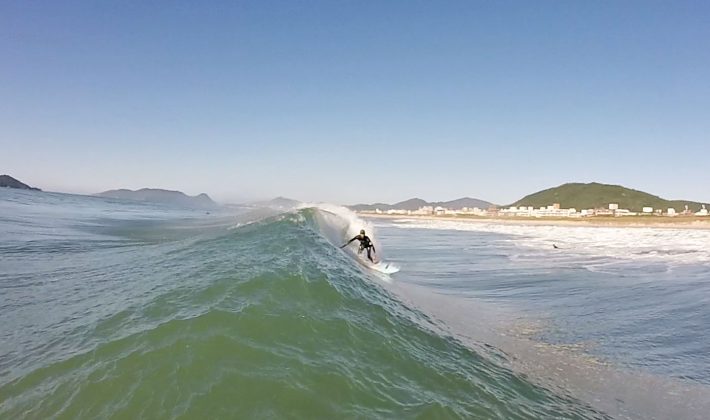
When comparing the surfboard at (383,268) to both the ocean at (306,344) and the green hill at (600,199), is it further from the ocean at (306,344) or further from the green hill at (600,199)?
the green hill at (600,199)

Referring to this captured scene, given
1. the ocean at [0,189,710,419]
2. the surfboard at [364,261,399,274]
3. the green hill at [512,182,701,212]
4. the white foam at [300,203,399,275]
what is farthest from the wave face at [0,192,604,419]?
the green hill at [512,182,701,212]

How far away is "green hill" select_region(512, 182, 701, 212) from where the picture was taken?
150125 mm

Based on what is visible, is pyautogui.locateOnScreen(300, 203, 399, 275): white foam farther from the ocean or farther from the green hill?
the green hill

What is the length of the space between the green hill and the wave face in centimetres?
15865

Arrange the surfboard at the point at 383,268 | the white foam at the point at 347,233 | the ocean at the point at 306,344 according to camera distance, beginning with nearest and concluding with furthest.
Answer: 1. the ocean at the point at 306,344
2. the surfboard at the point at 383,268
3. the white foam at the point at 347,233

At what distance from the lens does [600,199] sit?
162125 mm

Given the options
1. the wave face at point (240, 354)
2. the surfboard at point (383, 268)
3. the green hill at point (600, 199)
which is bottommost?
the surfboard at point (383, 268)

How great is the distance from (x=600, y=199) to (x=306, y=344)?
181942 mm

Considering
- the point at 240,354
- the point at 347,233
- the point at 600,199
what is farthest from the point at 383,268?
the point at 600,199

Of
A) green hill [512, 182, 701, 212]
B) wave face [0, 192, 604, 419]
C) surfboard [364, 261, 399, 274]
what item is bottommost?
surfboard [364, 261, 399, 274]

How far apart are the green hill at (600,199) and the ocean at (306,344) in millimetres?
154522

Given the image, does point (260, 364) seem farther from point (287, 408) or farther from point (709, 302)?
point (709, 302)

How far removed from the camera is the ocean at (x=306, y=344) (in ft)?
14.7

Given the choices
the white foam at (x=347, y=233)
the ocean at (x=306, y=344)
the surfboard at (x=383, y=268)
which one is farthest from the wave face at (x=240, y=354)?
the white foam at (x=347, y=233)
